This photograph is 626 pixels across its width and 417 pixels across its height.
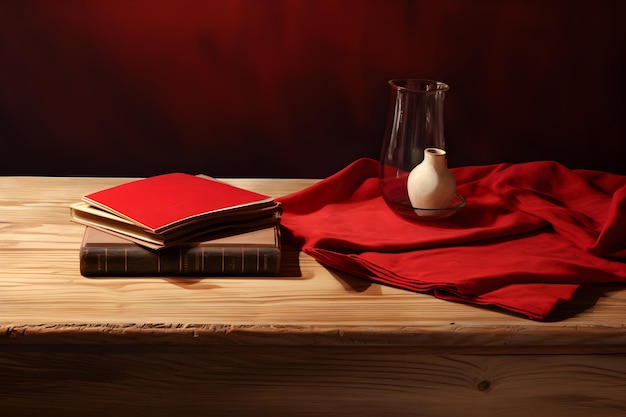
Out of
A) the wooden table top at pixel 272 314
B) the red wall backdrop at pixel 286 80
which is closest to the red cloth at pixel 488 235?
the wooden table top at pixel 272 314

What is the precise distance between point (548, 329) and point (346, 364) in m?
0.23

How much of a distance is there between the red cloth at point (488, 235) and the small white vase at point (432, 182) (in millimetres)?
35

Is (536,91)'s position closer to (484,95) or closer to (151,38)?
(484,95)

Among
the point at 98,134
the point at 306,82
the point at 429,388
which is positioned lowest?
the point at 429,388

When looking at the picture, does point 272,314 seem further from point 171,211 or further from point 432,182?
point 432,182

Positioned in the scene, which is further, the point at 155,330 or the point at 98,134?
the point at 98,134

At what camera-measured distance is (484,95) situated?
5.08ft

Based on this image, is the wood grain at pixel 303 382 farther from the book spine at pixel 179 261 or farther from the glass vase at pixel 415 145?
the glass vase at pixel 415 145

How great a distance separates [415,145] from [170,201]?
1.15ft

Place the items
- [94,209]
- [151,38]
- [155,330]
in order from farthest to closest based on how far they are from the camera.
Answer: [151,38] < [94,209] < [155,330]

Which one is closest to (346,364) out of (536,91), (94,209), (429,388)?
(429,388)

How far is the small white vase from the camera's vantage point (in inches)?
42.9

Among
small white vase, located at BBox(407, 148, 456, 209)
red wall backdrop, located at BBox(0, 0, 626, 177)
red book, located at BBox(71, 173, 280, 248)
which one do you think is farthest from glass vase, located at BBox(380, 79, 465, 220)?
red wall backdrop, located at BBox(0, 0, 626, 177)

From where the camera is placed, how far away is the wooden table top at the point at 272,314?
0.85 metres
